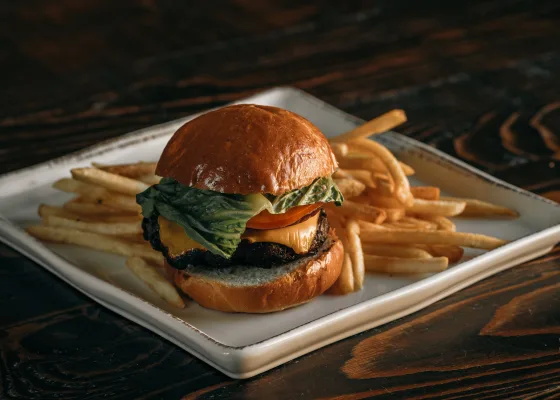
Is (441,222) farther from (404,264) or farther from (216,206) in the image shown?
(216,206)

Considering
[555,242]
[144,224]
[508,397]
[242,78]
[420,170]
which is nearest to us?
[508,397]

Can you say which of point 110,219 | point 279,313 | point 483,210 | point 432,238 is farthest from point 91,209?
point 483,210

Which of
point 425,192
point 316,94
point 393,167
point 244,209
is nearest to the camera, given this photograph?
point 244,209

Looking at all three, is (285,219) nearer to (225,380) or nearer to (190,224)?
(190,224)

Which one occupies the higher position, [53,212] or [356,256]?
[53,212]

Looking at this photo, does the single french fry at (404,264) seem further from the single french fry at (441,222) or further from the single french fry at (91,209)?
the single french fry at (91,209)

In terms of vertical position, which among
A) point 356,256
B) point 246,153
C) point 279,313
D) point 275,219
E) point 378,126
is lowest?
point 279,313

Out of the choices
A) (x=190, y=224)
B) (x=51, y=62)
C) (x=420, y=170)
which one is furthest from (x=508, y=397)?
(x=51, y=62)

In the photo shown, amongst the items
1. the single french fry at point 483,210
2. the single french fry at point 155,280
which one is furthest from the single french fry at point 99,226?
the single french fry at point 483,210
